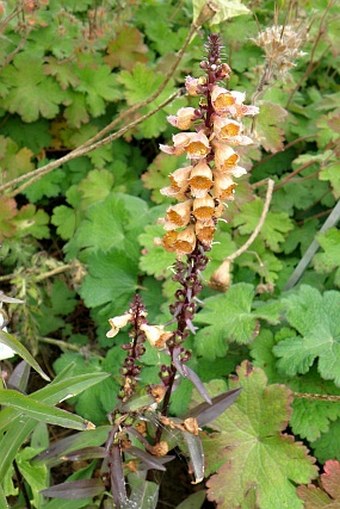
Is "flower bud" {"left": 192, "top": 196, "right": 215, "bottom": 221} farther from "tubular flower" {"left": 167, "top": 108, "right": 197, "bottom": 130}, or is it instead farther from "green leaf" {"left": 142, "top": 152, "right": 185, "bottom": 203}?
"green leaf" {"left": 142, "top": 152, "right": 185, "bottom": 203}

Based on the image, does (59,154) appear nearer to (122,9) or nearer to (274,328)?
(122,9)

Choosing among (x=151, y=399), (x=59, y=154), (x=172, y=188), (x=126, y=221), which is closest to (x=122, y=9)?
(x=59, y=154)

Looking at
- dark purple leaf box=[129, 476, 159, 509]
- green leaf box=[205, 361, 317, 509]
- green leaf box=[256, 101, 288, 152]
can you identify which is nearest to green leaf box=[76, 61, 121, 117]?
green leaf box=[256, 101, 288, 152]

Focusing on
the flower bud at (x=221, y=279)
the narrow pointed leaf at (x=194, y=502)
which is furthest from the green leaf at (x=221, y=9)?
the narrow pointed leaf at (x=194, y=502)

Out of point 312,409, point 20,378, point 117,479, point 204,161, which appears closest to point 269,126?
point 312,409

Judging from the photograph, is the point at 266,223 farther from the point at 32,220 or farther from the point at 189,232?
the point at 189,232
